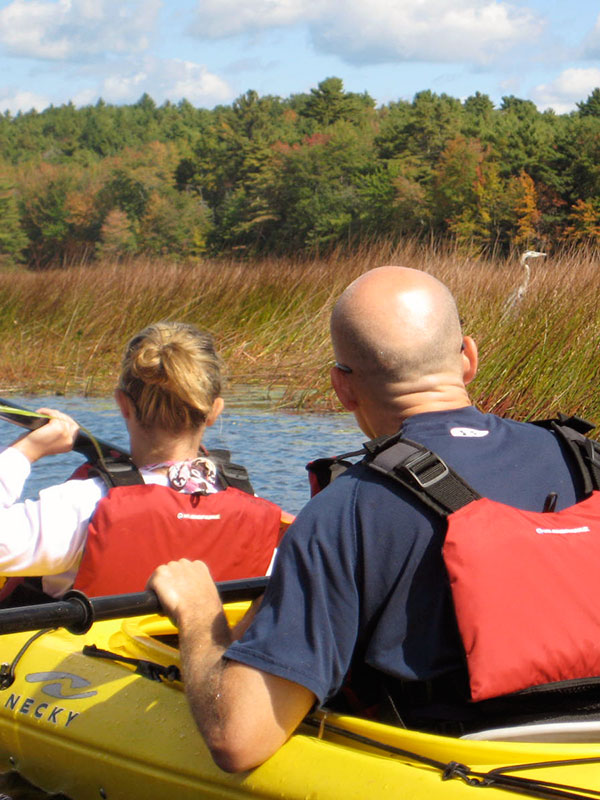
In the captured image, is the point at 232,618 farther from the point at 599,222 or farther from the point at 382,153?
the point at 382,153

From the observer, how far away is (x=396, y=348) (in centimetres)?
163

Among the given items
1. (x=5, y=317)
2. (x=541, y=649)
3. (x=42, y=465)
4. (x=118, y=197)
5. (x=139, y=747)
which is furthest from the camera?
(x=118, y=197)

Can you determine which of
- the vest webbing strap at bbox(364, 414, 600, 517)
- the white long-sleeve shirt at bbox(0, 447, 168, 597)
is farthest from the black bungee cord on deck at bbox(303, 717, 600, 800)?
the white long-sleeve shirt at bbox(0, 447, 168, 597)

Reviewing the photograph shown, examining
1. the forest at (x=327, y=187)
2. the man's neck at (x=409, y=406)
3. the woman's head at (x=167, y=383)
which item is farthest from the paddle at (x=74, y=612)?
the forest at (x=327, y=187)

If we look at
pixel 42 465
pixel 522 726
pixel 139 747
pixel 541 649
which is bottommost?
pixel 42 465

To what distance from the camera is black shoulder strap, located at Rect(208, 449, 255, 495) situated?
8.39 feet

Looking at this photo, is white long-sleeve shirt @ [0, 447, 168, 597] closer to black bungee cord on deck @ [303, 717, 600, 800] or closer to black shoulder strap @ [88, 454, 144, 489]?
black shoulder strap @ [88, 454, 144, 489]

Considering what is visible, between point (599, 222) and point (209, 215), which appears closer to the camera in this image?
point (599, 222)

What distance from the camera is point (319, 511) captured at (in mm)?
1493

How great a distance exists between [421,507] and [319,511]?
0.15 metres

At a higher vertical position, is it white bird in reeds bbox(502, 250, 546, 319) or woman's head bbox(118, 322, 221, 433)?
woman's head bbox(118, 322, 221, 433)

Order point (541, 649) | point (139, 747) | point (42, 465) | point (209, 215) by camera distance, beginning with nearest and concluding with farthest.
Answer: point (541, 649) → point (139, 747) → point (42, 465) → point (209, 215)

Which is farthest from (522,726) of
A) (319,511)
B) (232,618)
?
(232,618)

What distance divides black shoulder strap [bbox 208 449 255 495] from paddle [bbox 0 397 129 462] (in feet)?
1.14
